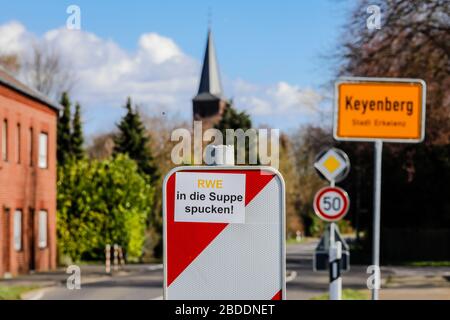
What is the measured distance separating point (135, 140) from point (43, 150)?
25952 mm

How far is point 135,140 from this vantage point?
6425cm

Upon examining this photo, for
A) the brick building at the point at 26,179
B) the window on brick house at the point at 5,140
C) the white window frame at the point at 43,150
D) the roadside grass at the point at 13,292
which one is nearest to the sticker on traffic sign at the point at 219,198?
the roadside grass at the point at 13,292

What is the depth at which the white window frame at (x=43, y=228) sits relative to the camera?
38569 mm

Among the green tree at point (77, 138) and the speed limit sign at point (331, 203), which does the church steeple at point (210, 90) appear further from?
the speed limit sign at point (331, 203)

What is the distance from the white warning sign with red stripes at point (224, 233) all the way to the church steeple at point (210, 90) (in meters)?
76.3

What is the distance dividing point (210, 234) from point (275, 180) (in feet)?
1.35

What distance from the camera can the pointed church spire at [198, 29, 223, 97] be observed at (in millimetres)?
92188

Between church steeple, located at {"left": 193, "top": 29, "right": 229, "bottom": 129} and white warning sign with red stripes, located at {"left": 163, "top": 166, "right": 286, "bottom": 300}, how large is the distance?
250ft

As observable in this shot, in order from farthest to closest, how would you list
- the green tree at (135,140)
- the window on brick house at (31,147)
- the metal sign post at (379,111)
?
the green tree at (135,140)
the window on brick house at (31,147)
the metal sign post at (379,111)

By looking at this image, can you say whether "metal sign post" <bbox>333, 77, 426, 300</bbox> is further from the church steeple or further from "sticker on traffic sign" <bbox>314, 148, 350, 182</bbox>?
the church steeple

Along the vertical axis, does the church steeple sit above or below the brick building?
above

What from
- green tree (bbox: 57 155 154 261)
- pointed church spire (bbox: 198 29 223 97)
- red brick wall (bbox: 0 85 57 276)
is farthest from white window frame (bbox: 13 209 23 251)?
pointed church spire (bbox: 198 29 223 97)

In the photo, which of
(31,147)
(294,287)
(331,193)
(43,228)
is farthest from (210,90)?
(331,193)

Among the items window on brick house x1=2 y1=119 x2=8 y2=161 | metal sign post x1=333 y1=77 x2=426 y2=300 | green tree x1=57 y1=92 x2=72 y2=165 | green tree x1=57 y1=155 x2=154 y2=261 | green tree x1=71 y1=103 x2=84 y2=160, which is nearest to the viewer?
metal sign post x1=333 y1=77 x2=426 y2=300
